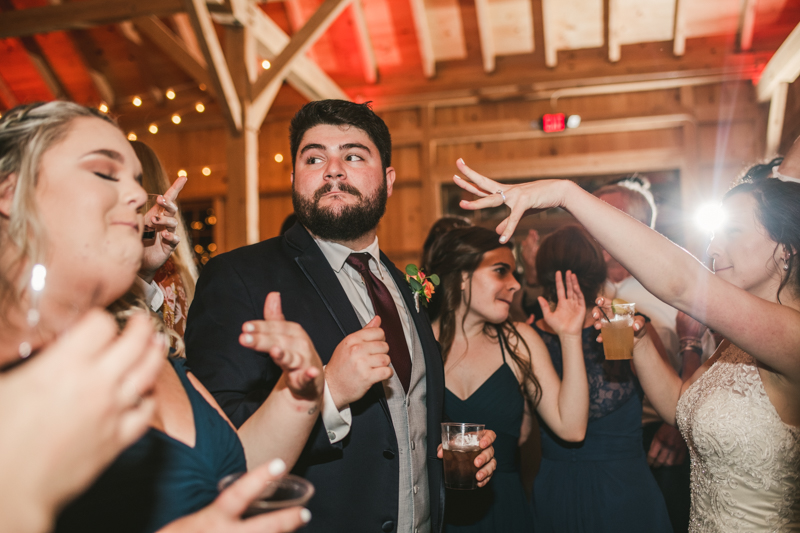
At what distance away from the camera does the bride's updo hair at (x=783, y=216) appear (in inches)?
61.2

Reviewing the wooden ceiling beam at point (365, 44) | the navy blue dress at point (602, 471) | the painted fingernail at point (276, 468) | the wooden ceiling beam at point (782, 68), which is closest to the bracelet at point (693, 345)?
the navy blue dress at point (602, 471)

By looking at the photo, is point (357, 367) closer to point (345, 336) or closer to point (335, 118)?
point (345, 336)

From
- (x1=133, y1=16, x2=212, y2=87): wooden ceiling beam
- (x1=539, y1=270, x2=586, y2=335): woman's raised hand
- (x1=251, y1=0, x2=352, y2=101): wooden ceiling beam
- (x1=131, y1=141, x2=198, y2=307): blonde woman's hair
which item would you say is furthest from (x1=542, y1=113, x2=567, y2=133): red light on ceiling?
(x1=131, y1=141, x2=198, y2=307): blonde woman's hair

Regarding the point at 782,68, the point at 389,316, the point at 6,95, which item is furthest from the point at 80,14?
the point at 782,68

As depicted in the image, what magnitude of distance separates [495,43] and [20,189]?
257 inches

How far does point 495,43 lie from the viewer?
21.3 ft

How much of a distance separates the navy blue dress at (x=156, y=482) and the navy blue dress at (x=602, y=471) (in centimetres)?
167

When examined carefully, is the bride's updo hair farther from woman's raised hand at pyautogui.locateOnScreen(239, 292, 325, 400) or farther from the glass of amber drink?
woman's raised hand at pyautogui.locateOnScreen(239, 292, 325, 400)

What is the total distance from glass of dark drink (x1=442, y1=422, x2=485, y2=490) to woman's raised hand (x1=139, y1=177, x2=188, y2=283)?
1.05m

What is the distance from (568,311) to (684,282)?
2.74ft

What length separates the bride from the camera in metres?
1.33

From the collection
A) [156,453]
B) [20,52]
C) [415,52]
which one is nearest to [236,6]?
[415,52]

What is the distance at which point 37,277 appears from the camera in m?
0.77

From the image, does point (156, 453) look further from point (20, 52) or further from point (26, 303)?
point (20, 52)
